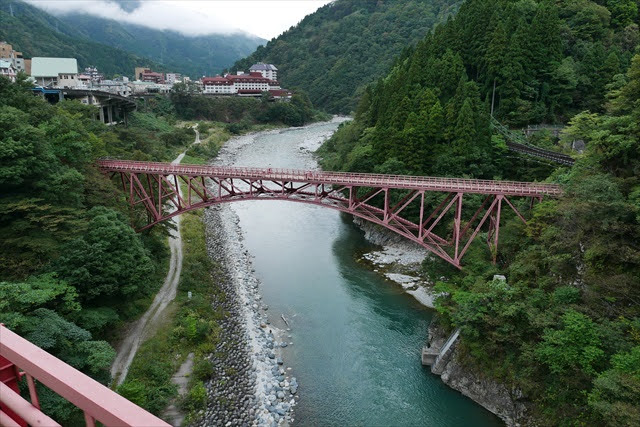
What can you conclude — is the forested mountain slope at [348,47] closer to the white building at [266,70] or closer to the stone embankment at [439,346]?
the white building at [266,70]

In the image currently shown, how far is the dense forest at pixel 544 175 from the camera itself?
1270 centimetres

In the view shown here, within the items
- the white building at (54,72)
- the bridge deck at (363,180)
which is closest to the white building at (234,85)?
the white building at (54,72)

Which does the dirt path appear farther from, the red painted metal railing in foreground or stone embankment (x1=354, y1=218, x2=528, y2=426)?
the red painted metal railing in foreground

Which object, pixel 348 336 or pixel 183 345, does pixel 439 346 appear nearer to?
pixel 348 336

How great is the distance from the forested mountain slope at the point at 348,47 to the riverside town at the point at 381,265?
6568cm

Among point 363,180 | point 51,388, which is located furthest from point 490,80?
point 51,388

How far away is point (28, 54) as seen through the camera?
90.3 meters

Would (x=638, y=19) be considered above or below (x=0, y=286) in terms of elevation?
above

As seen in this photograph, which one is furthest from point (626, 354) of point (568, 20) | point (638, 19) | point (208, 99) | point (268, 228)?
point (208, 99)

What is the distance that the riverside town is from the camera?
42.0 ft

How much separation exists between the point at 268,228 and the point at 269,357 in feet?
56.5

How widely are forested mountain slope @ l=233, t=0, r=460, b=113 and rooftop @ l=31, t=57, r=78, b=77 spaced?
5769 cm

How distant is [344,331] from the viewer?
20.0m

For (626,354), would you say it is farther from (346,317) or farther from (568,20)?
(568,20)
